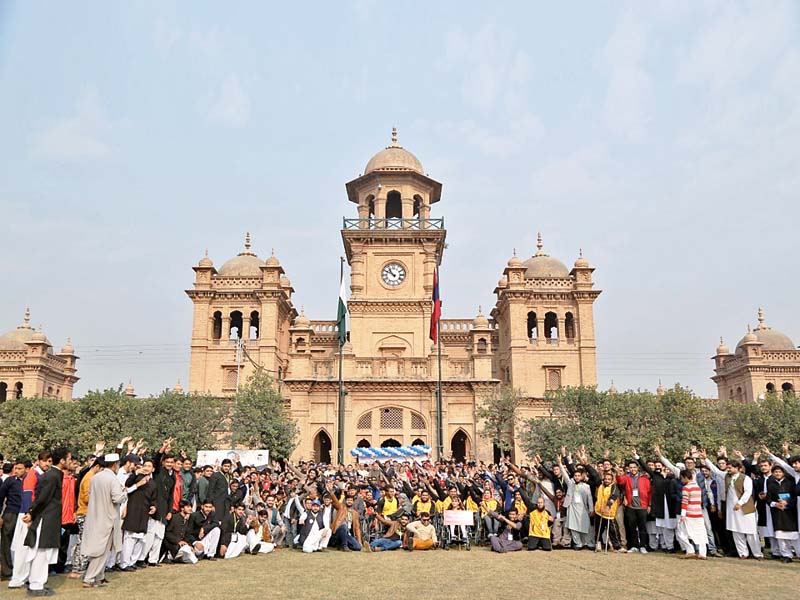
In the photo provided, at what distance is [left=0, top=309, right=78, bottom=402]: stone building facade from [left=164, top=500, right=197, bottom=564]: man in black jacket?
153ft

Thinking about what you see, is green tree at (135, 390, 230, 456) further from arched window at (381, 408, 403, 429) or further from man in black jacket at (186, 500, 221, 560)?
man in black jacket at (186, 500, 221, 560)

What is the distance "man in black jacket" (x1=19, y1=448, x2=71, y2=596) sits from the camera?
9961mm

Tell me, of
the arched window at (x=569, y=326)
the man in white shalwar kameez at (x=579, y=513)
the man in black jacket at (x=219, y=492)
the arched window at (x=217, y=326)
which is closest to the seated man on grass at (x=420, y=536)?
the man in white shalwar kameez at (x=579, y=513)

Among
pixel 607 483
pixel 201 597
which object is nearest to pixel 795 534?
pixel 607 483

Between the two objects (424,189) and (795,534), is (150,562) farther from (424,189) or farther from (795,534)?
(424,189)

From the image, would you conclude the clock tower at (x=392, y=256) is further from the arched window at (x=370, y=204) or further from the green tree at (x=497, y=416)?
the green tree at (x=497, y=416)

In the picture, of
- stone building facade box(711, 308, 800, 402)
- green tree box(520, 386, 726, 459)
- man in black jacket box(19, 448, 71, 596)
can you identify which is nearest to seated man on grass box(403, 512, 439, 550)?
man in black jacket box(19, 448, 71, 596)

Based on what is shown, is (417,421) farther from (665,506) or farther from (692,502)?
(692,502)

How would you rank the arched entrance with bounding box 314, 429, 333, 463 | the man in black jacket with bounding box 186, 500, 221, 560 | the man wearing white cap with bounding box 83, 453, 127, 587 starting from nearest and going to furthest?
1. the man wearing white cap with bounding box 83, 453, 127, 587
2. the man in black jacket with bounding box 186, 500, 221, 560
3. the arched entrance with bounding box 314, 429, 333, 463

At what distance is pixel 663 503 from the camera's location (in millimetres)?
14508

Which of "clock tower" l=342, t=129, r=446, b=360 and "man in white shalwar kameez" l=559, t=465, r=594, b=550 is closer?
"man in white shalwar kameez" l=559, t=465, r=594, b=550

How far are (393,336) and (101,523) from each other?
31.8 metres

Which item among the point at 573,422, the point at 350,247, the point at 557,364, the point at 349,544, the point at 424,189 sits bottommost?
the point at 349,544

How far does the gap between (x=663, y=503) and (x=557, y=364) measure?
29753mm
